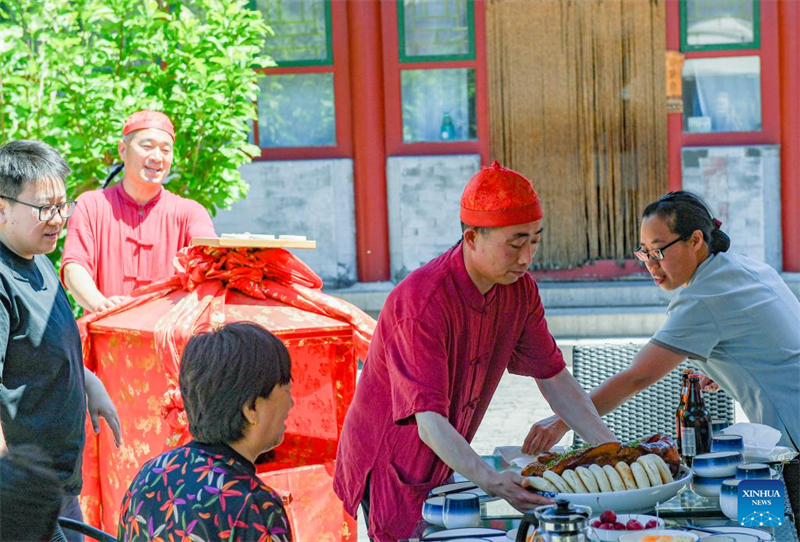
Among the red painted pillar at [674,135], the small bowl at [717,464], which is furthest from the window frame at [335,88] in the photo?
the small bowl at [717,464]

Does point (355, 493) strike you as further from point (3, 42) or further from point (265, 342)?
point (3, 42)

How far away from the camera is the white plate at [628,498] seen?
277 centimetres

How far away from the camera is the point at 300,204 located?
10.6 m

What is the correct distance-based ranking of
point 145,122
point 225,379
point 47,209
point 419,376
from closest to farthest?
point 225,379 < point 419,376 < point 47,209 < point 145,122

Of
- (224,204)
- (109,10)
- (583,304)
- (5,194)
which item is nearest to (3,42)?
(109,10)

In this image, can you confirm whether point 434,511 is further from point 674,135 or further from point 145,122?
point 674,135

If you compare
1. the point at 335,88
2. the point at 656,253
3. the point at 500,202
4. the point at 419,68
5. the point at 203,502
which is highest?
the point at 419,68

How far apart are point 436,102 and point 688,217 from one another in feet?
23.8

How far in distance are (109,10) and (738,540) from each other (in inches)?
185

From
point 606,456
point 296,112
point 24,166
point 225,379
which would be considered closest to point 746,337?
point 606,456

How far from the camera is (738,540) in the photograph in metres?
2.57

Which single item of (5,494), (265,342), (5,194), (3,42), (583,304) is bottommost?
(583,304)

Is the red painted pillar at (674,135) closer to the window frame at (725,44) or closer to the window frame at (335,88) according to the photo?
the window frame at (725,44)

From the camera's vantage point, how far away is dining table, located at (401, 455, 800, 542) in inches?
107
